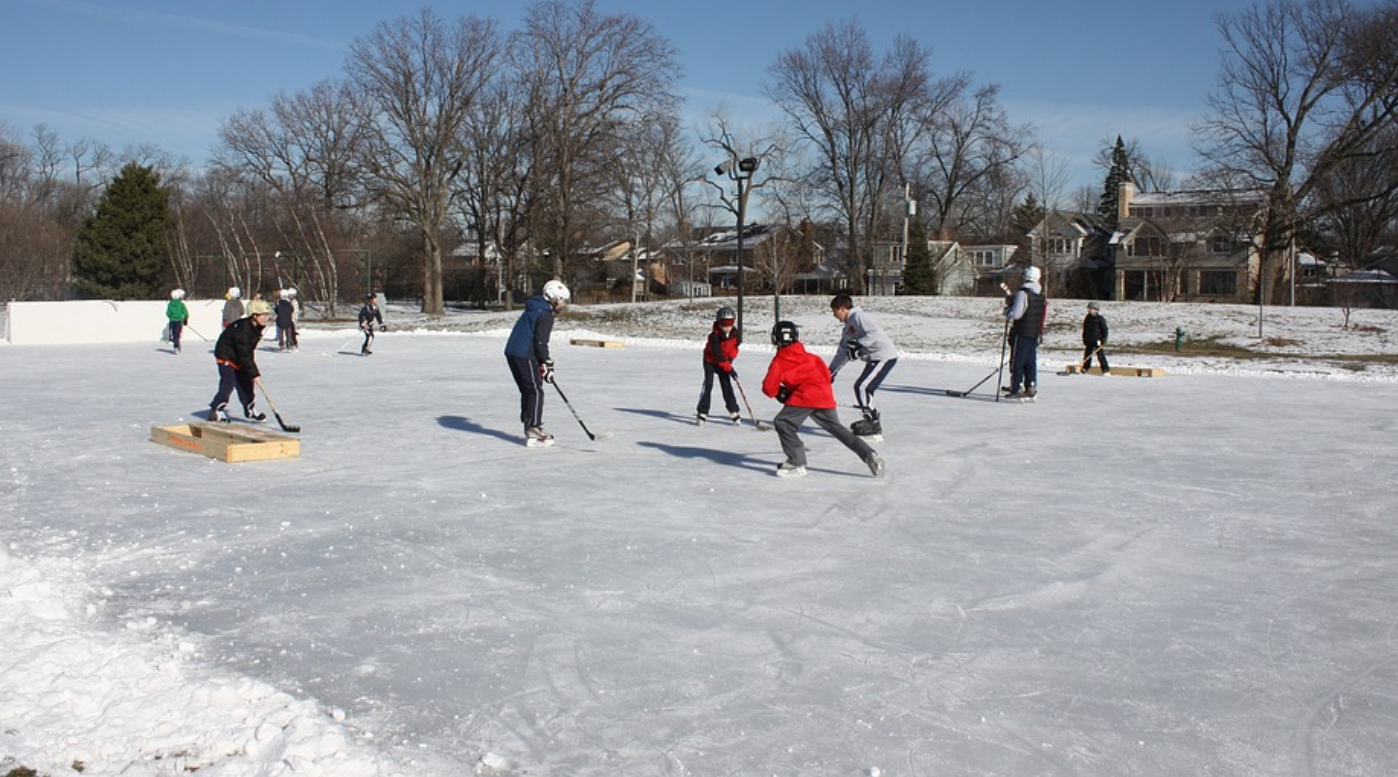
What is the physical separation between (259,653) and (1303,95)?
47.8 metres

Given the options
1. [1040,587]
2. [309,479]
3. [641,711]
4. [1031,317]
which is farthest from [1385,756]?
[1031,317]

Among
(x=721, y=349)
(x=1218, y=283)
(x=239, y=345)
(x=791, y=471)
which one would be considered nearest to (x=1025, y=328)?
(x=721, y=349)

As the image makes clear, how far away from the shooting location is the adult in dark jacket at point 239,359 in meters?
11.4

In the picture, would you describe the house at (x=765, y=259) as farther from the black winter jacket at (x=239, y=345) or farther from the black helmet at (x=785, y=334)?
the black helmet at (x=785, y=334)

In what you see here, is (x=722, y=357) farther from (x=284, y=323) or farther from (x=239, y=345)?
(x=284, y=323)

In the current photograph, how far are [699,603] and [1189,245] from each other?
48.8 metres

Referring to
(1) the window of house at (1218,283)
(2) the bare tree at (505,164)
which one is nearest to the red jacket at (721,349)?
(2) the bare tree at (505,164)

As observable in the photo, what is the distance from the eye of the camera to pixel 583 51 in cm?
4519

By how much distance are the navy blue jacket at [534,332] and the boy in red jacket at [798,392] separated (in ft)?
8.29

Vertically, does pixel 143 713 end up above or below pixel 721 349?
below

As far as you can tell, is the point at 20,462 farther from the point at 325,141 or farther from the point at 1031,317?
the point at 325,141

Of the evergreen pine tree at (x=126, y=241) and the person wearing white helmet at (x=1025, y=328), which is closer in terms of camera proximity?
the person wearing white helmet at (x=1025, y=328)

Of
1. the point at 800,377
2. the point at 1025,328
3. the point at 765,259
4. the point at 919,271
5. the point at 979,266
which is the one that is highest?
the point at 979,266

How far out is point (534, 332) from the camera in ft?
32.5
